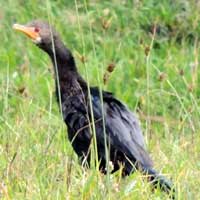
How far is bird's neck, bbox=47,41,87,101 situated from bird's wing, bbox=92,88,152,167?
10.7 inches

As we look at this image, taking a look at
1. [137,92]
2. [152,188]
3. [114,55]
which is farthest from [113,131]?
[114,55]

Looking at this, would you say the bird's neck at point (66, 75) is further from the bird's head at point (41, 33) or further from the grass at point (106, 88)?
the grass at point (106, 88)

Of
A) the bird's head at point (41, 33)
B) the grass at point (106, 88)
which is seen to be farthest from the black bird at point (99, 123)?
the grass at point (106, 88)

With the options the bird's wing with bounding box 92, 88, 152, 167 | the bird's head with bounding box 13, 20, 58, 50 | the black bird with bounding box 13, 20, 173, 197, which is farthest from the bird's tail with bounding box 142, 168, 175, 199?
the bird's head with bounding box 13, 20, 58, 50

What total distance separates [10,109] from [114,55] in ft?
6.17

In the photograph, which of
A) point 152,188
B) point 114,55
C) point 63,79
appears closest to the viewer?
point 152,188

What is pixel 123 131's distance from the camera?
21.1 ft

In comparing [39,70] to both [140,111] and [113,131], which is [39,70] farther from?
[113,131]

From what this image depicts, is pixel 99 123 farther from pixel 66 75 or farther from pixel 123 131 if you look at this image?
pixel 66 75

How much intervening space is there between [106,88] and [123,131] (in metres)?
2.56

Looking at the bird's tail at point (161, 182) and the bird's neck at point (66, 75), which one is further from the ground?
the bird's neck at point (66, 75)

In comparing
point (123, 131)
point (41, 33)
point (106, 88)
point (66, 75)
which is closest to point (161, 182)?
point (123, 131)

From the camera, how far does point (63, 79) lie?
7012 millimetres

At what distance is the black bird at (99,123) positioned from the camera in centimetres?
633
